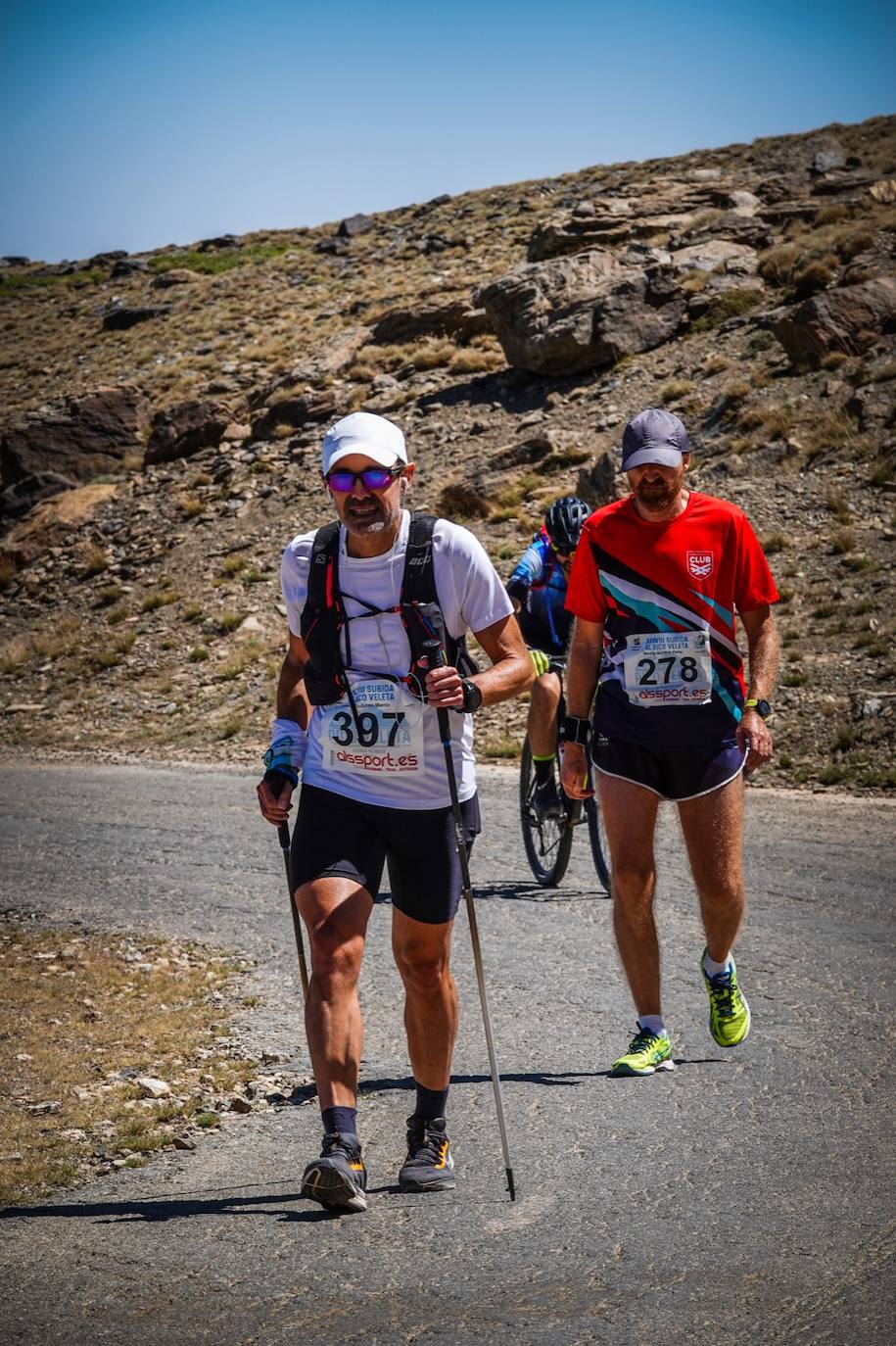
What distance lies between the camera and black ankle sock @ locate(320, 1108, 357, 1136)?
4160 mm

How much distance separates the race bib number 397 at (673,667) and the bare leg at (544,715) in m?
3.67

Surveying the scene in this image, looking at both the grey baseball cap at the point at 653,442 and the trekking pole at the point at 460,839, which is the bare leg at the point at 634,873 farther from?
the grey baseball cap at the point at 653,442

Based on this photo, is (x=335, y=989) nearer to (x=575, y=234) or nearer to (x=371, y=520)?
(x=371, y=520)

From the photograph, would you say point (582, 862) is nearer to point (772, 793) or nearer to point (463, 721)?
point (772, 793)

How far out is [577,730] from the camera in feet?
18.7

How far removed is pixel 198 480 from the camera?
32.6 metres

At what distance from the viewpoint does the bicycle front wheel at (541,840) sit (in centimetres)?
940

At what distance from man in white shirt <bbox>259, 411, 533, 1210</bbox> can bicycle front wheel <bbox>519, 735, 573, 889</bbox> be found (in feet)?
15.9

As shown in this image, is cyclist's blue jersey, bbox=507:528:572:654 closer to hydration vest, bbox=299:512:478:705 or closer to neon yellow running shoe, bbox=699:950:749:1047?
neon yellow running shoe, bbox=699:950:749:1047

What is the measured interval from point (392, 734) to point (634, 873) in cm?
142

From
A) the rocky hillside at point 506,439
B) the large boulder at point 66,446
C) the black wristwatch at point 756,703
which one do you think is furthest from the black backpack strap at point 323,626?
the large boulder at point 66,446

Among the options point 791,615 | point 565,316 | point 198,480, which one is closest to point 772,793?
point 791,615

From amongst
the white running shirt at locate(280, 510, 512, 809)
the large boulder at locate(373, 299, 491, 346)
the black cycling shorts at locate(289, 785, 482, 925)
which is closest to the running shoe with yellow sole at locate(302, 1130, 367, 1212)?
the black cycling shorts at locate(289, 785, 482, 925)

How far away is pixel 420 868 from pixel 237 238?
221 feet
